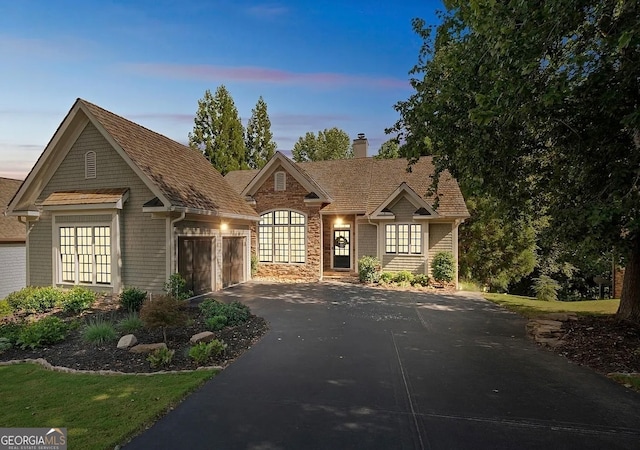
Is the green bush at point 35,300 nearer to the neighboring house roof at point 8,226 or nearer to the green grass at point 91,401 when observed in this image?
the green grass at point 91,401

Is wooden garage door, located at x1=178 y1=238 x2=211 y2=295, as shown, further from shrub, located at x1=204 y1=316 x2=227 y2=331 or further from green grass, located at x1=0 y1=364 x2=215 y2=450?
green grass, located at x1=0 y1=364 x2=215 y2=450

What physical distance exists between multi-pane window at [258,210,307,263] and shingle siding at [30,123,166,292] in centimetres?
687

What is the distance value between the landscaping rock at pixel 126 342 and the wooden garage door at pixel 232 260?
7500 millimetres

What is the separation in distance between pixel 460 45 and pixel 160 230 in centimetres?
1025


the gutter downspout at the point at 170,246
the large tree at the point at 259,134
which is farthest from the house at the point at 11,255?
the large tree at the point at 259,134

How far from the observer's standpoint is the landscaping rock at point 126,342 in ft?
22.4

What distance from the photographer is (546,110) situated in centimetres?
675

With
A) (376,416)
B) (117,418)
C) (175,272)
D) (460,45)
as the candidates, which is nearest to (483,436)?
(376,416)

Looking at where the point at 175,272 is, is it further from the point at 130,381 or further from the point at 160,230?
the point at 130,381

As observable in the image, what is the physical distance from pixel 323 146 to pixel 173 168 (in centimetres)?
3221

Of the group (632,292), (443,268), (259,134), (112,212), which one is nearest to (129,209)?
(112,212)

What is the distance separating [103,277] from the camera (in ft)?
39.7

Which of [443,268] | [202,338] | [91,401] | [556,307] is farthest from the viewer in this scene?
[443,268]

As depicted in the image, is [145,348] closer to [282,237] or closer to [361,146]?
[282,237]
